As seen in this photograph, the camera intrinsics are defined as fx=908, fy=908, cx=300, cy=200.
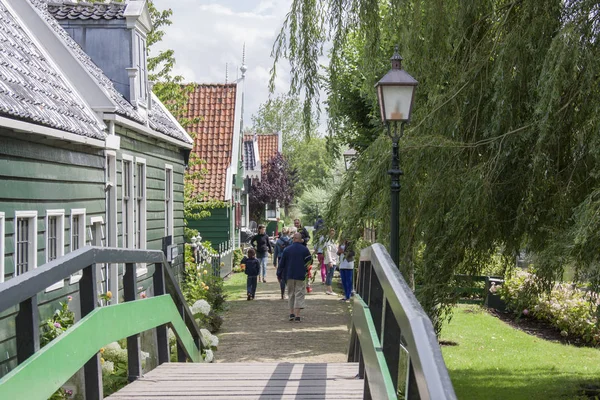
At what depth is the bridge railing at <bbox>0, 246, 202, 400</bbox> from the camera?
3.53m

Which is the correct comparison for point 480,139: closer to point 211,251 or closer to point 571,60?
point 571,60

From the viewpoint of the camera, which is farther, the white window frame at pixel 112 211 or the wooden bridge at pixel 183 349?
the white window frame at pixel 112 211

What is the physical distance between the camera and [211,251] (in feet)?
82.6

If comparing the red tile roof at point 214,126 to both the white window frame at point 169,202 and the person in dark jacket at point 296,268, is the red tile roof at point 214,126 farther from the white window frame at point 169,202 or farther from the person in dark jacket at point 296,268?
the person in dark jacket at point 296,268

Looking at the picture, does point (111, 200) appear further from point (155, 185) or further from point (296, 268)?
point (296, 268)

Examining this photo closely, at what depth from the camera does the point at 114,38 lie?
50.2 feet

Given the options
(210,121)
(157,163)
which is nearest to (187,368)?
(157,163)

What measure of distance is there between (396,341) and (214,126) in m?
27.0

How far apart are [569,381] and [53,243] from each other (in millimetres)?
7349

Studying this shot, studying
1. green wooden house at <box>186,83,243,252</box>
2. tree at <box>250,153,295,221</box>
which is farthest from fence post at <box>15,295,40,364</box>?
tree at <box>250,153,295,221</box>

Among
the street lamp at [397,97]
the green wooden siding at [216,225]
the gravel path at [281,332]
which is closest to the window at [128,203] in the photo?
the gravel path at [281,332]

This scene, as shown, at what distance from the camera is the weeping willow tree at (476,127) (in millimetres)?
7504

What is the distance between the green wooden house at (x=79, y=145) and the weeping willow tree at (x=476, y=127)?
292cm

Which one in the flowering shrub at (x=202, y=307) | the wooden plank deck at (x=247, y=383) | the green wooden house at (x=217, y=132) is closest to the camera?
the wooden plank deck at (x=247, y=383)
